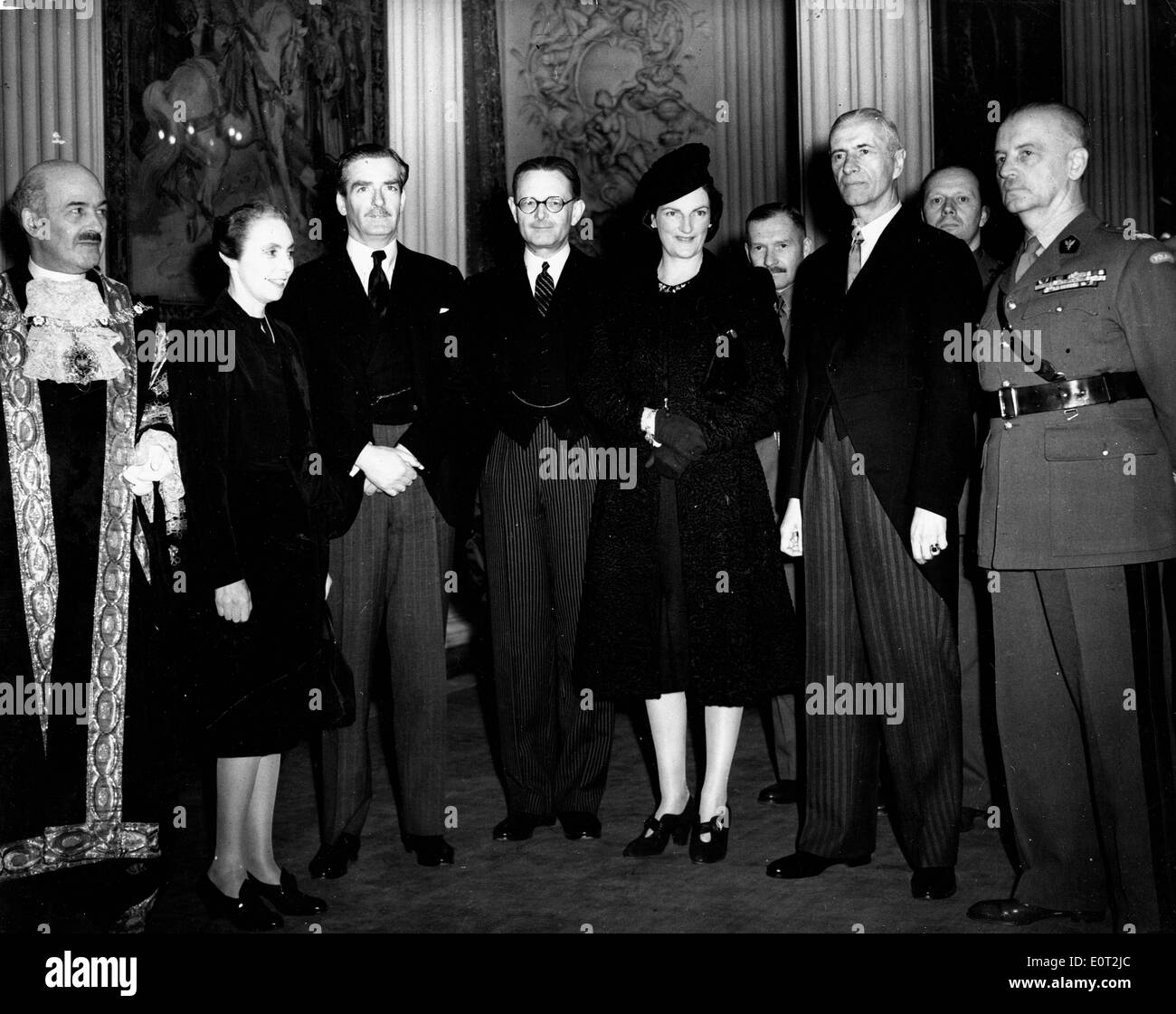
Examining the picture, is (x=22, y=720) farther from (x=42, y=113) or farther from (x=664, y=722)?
(x=42, y=113)

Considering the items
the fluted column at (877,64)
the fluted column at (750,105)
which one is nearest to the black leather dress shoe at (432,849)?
the fluted column at (877,64)

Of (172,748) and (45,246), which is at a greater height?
(45,246)

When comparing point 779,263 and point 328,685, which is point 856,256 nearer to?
point 779,263

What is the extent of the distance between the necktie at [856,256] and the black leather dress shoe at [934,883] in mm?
1514

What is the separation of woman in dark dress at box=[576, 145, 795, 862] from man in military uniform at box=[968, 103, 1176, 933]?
640 millimetres

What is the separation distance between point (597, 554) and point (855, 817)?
1.00 metres

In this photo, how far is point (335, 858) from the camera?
10.4 ft

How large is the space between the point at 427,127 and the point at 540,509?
3489 millimetres

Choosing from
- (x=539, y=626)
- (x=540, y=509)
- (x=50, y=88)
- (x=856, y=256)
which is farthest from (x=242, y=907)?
(x=50, y=88)

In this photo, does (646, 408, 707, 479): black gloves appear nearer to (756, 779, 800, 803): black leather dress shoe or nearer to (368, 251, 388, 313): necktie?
(368, 251, 388, 313): necktie

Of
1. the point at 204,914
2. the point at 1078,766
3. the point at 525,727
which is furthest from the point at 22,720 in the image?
the point at 1078,766

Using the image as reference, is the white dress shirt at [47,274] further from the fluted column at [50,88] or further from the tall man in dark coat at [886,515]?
the tall man in dark coat at [886,515]

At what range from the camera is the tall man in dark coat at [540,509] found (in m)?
3.43

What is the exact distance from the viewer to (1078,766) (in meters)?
2.71
